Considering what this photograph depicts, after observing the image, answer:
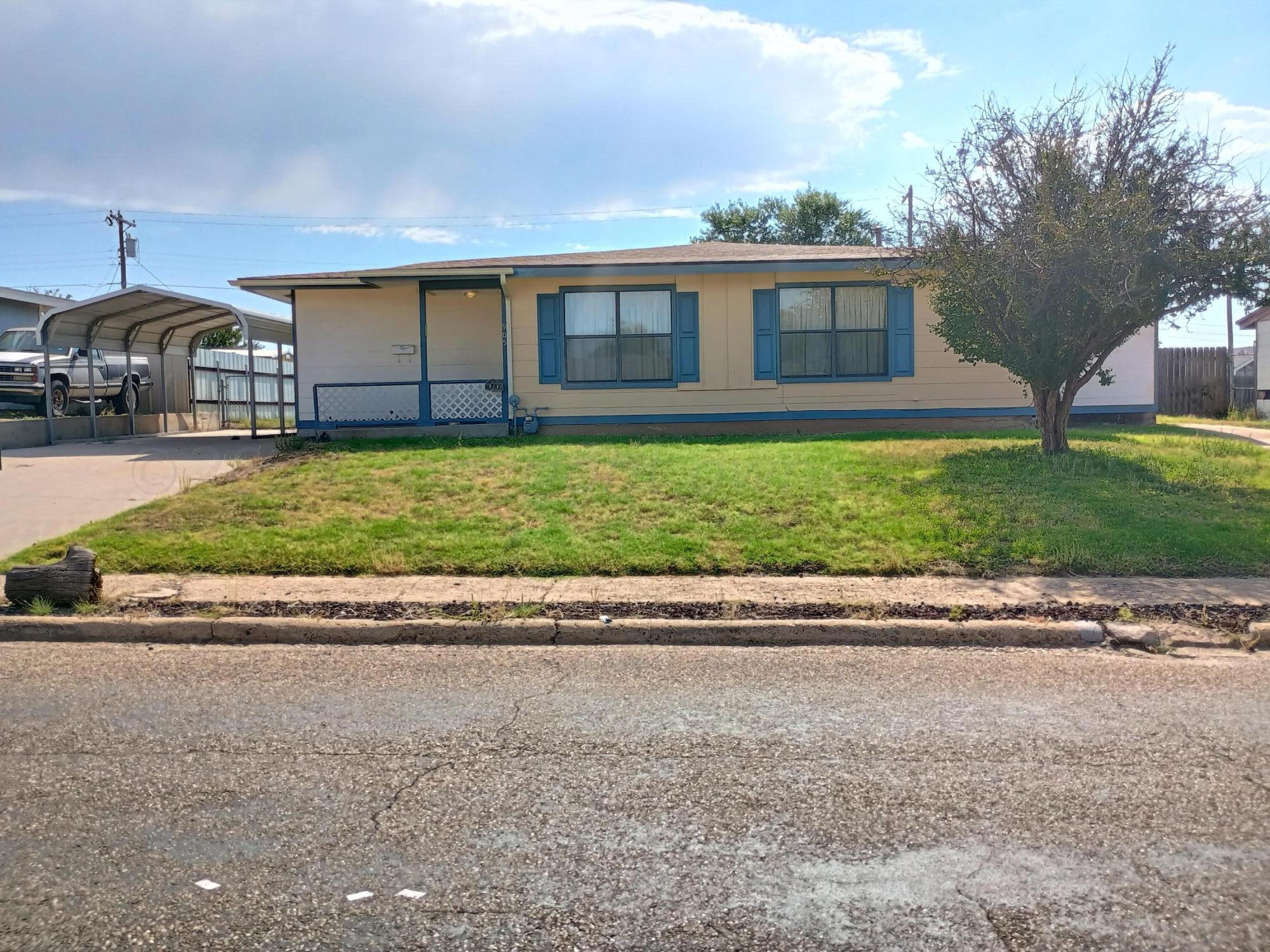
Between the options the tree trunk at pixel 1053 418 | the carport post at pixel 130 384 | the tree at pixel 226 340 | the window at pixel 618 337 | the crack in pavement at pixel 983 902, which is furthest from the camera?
the tree at pixel 226 340

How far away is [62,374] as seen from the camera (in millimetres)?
21594

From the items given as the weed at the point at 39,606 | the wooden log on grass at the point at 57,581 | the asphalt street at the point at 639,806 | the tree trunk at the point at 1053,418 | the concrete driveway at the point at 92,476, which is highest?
the tree trunk at the point at 1053,418

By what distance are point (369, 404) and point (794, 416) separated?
793 centimetres

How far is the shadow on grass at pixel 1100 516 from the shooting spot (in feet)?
27.6

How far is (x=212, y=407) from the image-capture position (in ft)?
91.8

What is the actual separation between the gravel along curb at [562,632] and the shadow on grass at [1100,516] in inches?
67.2

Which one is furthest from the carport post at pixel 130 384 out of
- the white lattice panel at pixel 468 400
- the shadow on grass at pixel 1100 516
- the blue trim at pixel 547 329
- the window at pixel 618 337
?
the shadow on grass at pixel 1100 516

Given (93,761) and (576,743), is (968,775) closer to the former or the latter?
(576,743)

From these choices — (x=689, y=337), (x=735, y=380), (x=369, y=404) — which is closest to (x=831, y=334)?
(x=735, y=380)

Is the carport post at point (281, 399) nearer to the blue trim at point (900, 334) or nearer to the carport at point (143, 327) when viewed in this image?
the carport at point (143, 327)

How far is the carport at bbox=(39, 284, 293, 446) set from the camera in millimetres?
18703

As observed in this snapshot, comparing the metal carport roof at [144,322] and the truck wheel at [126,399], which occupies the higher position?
the metal carport roof at [144,322]

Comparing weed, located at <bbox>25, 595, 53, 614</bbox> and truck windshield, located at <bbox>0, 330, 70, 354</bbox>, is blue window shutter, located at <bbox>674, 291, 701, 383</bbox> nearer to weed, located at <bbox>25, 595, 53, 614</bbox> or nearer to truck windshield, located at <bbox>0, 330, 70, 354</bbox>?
weed, located at <bbox>25, 595, 53, 614</bbox>

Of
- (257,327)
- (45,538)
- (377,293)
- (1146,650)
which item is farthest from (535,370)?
(1146,650)
